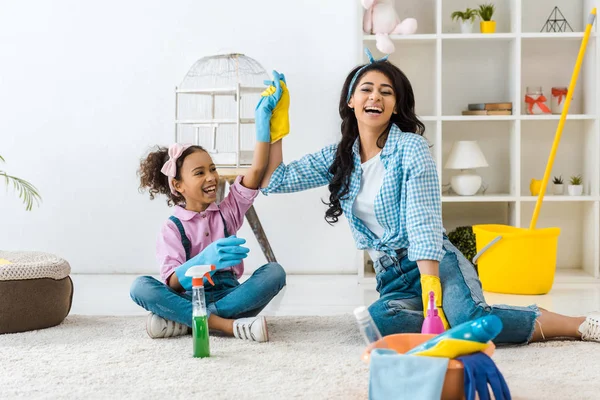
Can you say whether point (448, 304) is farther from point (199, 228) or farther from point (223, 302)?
point (199, 228)

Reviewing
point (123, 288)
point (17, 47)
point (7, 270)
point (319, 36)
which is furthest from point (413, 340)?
point (17, 47)

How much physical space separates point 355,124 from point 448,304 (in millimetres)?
618

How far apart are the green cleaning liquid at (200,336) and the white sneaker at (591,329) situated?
1.02 metres

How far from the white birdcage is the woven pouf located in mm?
887

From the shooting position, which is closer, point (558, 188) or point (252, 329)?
point (252, 329)

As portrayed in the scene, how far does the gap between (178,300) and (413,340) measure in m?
0.83

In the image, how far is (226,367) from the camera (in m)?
1.89

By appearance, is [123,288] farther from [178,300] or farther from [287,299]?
[178,300]

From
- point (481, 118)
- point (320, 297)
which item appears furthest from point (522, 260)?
point (320, 297)

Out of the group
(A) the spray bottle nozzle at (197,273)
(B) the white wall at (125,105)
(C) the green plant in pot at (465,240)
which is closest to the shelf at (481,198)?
(C) the green plant in pot at (465,240)

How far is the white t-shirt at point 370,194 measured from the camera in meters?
2.21

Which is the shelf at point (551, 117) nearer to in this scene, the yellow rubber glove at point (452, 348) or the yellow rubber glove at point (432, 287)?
the yellow rubber glove at point (432, 287)

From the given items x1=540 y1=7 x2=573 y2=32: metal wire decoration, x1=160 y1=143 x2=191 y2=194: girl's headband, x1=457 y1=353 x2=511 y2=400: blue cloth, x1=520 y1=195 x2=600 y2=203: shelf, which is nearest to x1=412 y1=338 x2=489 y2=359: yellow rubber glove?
x1=457 y1=353 x2=511 y2=400: blue cloth

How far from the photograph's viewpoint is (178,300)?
2213 mm
